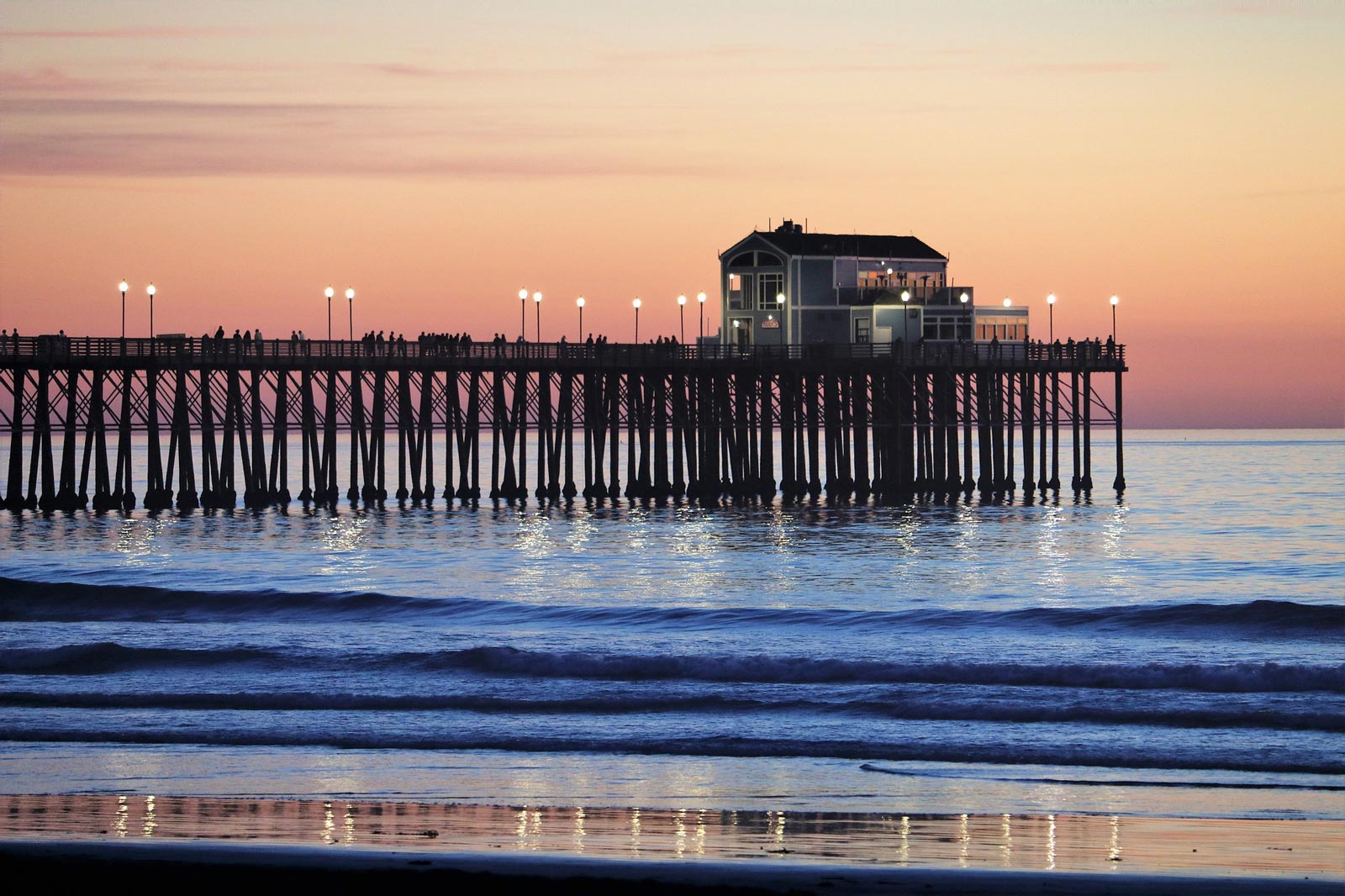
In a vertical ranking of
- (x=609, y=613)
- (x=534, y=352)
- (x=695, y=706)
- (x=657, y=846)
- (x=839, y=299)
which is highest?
(x=839, y=299)

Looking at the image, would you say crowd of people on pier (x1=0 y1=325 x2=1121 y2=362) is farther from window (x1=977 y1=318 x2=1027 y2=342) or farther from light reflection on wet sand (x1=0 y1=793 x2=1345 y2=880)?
light reflection on wet sand (x1=0 y1=793 x2=1345 y2=880)

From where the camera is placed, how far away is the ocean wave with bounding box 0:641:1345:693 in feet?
66.5

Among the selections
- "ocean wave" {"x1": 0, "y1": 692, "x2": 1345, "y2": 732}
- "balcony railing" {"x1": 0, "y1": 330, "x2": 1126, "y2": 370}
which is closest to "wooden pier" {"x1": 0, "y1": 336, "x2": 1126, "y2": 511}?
"balcony railing" {"x1": 0, "y1": 330, "x2": 1126, "y2": 370}

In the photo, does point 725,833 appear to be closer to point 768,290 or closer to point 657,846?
point 657,846

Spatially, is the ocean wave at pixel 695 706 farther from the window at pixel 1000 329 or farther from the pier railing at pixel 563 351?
the window at pixel 1000 329

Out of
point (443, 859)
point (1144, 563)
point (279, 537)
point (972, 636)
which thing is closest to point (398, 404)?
point (279, 537)

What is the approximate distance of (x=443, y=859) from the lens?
12.1m

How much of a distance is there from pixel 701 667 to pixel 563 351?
38232 mm

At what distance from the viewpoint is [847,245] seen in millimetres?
68438

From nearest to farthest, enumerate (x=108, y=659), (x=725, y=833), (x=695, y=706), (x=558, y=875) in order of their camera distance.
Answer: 1. (x=558, y=875)
2. (x=725, y=833)
3. (x=695, y=706)
4. (x=108, y=659)

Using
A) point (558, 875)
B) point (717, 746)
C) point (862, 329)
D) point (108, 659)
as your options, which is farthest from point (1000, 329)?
point (558, 875)

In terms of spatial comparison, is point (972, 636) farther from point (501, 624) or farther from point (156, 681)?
point (156, 681)

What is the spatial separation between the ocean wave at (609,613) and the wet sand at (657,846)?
46.3 ft

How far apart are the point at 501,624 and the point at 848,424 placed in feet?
120
